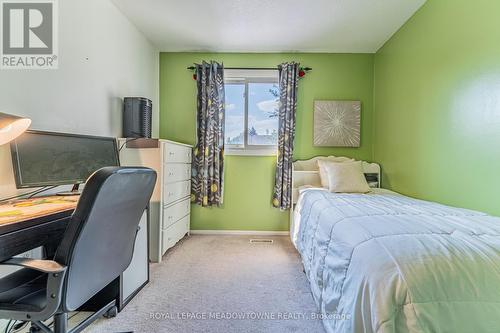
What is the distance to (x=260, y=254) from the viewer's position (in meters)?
2.63

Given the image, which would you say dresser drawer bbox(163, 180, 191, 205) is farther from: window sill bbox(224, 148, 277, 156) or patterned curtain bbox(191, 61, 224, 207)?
window sill bbox(224, 148, 277, 156)

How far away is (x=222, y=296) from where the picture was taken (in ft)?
5.94

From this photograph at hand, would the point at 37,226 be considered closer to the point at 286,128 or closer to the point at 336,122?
the point at 286,128

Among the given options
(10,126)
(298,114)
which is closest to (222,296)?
(10,126)

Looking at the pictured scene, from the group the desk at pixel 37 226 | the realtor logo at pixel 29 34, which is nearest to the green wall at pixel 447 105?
the desk at pixel 37 226

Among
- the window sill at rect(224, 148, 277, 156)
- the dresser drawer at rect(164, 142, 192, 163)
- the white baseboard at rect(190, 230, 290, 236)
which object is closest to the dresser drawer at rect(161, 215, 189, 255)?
the white baseboard at rect(190, 230, 290, 236)

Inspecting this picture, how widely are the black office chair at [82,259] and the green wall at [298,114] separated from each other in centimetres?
220

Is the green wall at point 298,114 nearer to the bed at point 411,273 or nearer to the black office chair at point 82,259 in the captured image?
the bed at point 411,273

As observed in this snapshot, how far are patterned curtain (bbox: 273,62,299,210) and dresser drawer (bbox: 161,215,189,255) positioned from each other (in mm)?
1208

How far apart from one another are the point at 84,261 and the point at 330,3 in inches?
104

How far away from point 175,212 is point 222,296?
1137mm

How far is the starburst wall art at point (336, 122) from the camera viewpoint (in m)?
3.26

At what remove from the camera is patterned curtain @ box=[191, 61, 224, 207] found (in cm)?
314

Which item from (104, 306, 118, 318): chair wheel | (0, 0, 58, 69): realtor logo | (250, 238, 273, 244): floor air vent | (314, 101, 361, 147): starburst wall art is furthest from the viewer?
(314, 101, 361, 147): starburst wall art
